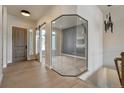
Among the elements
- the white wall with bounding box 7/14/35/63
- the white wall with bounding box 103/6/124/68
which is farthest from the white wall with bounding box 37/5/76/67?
the white wall with bounding box 103/6/124/68

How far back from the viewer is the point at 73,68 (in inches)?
152

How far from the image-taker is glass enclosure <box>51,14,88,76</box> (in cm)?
381

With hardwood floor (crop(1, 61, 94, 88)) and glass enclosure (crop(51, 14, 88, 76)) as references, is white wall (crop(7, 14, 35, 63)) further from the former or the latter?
glass enclosure (crop(51, 14, 88, 76))

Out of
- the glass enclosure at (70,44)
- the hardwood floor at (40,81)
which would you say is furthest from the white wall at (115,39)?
the hardwood floor at (40,81)

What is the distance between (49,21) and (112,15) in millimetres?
2882

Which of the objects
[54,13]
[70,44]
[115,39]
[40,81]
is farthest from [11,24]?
[115,39]

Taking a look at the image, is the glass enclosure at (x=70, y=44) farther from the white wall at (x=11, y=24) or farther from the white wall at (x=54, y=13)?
the white wall at (x=11, y=24)

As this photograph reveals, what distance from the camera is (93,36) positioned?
14.5ft

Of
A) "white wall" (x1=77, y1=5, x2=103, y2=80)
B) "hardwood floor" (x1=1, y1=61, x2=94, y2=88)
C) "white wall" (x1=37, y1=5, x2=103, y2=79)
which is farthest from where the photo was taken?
"white wall" (x1=77, y1=5, x2=103, y2=80)

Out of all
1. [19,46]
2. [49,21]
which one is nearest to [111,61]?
[49,21]

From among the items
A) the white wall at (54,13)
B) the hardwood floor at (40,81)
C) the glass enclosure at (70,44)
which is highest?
the white wall at (54,13)

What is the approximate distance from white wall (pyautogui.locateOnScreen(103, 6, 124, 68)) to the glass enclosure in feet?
5.05

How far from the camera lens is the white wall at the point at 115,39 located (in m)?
4.53

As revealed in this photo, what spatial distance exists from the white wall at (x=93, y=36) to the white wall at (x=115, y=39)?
0.27 meters
